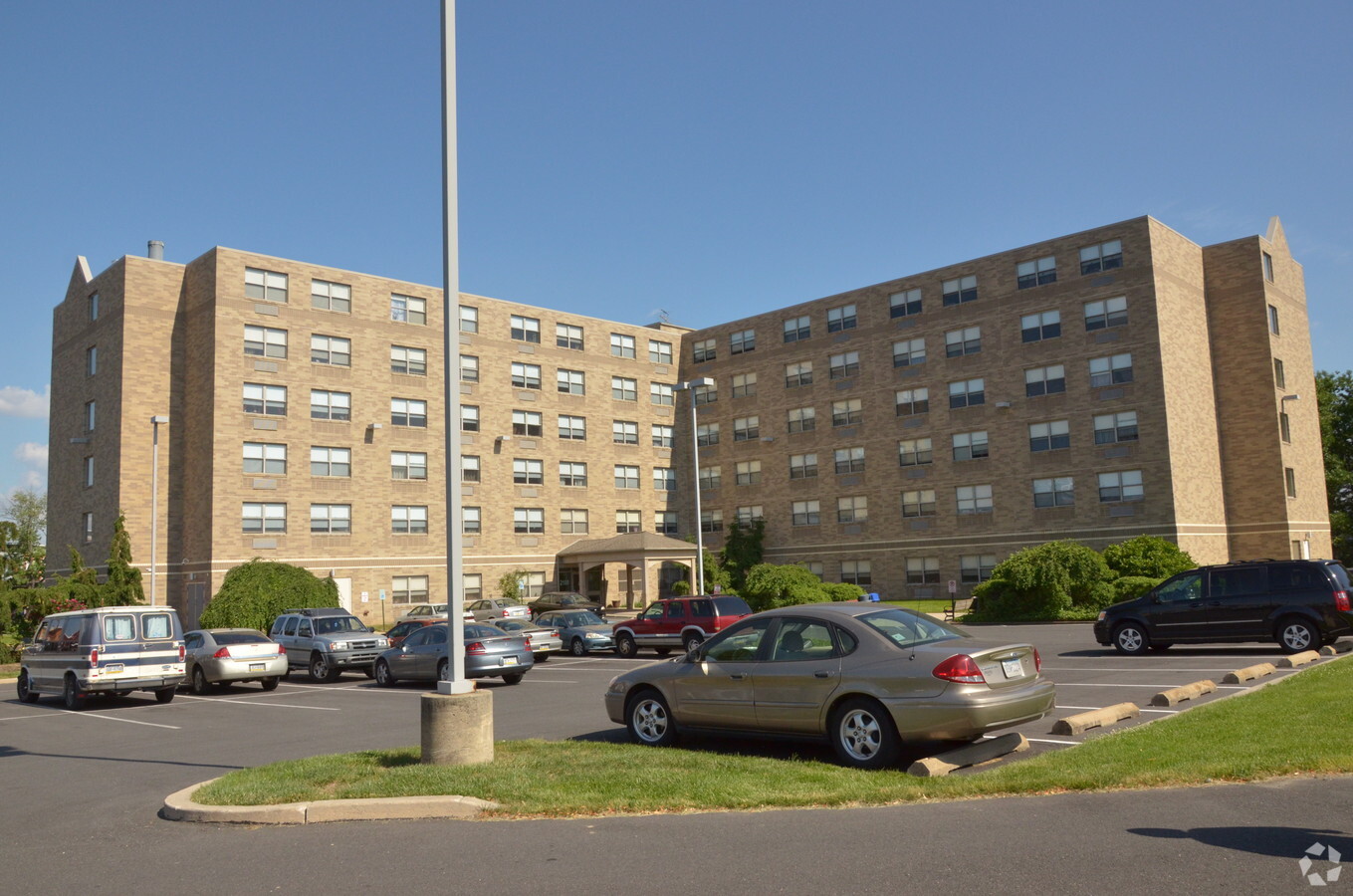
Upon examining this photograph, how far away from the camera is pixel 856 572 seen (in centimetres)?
5269

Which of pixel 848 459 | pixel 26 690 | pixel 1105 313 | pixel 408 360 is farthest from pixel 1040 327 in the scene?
pixel 26 690

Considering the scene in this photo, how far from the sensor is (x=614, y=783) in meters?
8.82

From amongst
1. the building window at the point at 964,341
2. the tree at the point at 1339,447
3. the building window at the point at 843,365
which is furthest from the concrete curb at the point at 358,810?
the tree at the point at 1339,447

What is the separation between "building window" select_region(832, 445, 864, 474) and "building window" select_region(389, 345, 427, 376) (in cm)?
2121

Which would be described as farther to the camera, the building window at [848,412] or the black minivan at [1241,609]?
the building window at [848,412]

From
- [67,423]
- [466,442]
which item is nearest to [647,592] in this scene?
[466,442]

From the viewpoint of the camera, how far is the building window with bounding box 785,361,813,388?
55344 mm

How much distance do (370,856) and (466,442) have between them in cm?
4440

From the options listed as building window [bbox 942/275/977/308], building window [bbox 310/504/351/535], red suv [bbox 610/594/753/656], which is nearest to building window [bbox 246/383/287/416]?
building window [bbox 310/504/351/535]

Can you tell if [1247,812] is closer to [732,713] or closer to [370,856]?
[732,713]

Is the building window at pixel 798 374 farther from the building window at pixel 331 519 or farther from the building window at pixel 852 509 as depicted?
the building window at pixel 331 519

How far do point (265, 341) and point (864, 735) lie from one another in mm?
40643

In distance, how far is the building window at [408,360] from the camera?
4888 centimetres

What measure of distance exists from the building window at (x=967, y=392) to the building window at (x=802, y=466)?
8.45 m
